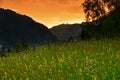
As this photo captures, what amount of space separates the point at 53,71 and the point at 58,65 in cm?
105

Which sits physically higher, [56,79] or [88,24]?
[88,24]

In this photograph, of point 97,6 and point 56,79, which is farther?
point 97,6

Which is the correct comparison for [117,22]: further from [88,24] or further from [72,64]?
[72,64]

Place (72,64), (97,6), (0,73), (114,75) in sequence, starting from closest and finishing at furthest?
(114,75), (72,64), (0,73), (97,6)

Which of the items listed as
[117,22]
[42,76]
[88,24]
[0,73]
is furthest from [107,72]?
[88,24]

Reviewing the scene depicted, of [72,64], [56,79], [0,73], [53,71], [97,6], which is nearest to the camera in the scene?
[56,79]

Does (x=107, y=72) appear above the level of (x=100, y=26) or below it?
below

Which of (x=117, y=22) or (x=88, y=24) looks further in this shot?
(x=88, y=24)

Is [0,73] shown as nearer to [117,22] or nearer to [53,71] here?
[53,71]

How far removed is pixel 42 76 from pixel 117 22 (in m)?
37.3

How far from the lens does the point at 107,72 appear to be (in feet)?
39.4

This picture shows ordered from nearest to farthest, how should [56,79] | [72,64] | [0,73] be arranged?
[56,79] < [72,64] < [0,73]

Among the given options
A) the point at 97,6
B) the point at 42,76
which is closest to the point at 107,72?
the point at 42,76

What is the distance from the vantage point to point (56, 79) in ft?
39.4
